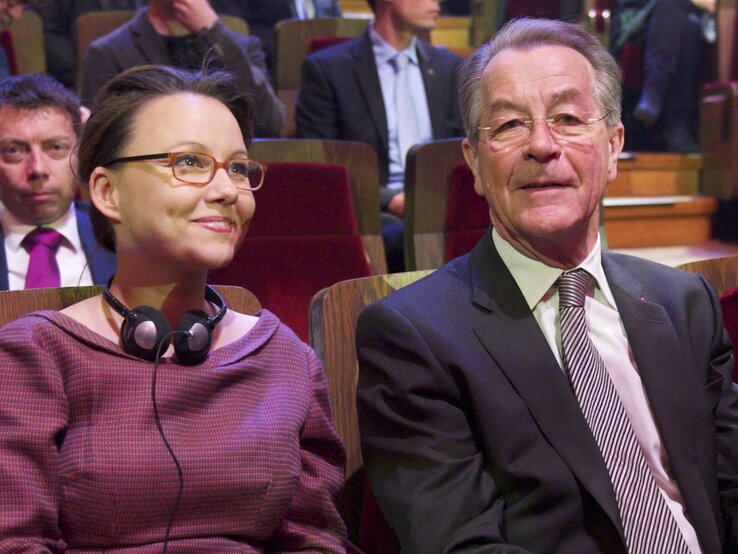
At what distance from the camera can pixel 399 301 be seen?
1.10m

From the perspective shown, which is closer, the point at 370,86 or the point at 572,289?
the point at 572,289

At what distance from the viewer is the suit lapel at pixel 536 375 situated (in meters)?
1.02

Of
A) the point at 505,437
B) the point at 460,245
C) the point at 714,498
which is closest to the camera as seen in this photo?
the point at 505,437

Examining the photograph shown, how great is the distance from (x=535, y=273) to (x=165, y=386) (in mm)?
459

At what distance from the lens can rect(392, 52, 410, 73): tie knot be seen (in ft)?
9.60

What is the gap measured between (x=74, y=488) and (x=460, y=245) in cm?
125

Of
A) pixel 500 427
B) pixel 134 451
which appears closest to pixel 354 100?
pixel 500 427

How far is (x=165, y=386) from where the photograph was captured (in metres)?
0.96

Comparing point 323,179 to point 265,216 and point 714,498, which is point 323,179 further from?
point 714,498

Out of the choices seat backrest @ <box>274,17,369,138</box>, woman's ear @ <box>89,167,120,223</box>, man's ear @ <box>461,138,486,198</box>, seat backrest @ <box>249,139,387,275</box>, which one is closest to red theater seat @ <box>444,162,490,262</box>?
seat backrest @ <box>249,139,387,275</box>

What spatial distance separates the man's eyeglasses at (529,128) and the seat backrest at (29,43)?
8.26 ft

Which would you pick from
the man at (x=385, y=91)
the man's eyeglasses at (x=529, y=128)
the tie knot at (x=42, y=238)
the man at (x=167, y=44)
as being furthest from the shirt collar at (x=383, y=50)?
→ the man's eyeglasses at (x=529, y=128)

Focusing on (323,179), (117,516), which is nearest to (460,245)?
(323,179)

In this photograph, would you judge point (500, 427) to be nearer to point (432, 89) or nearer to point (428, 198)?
point (428, 198)
